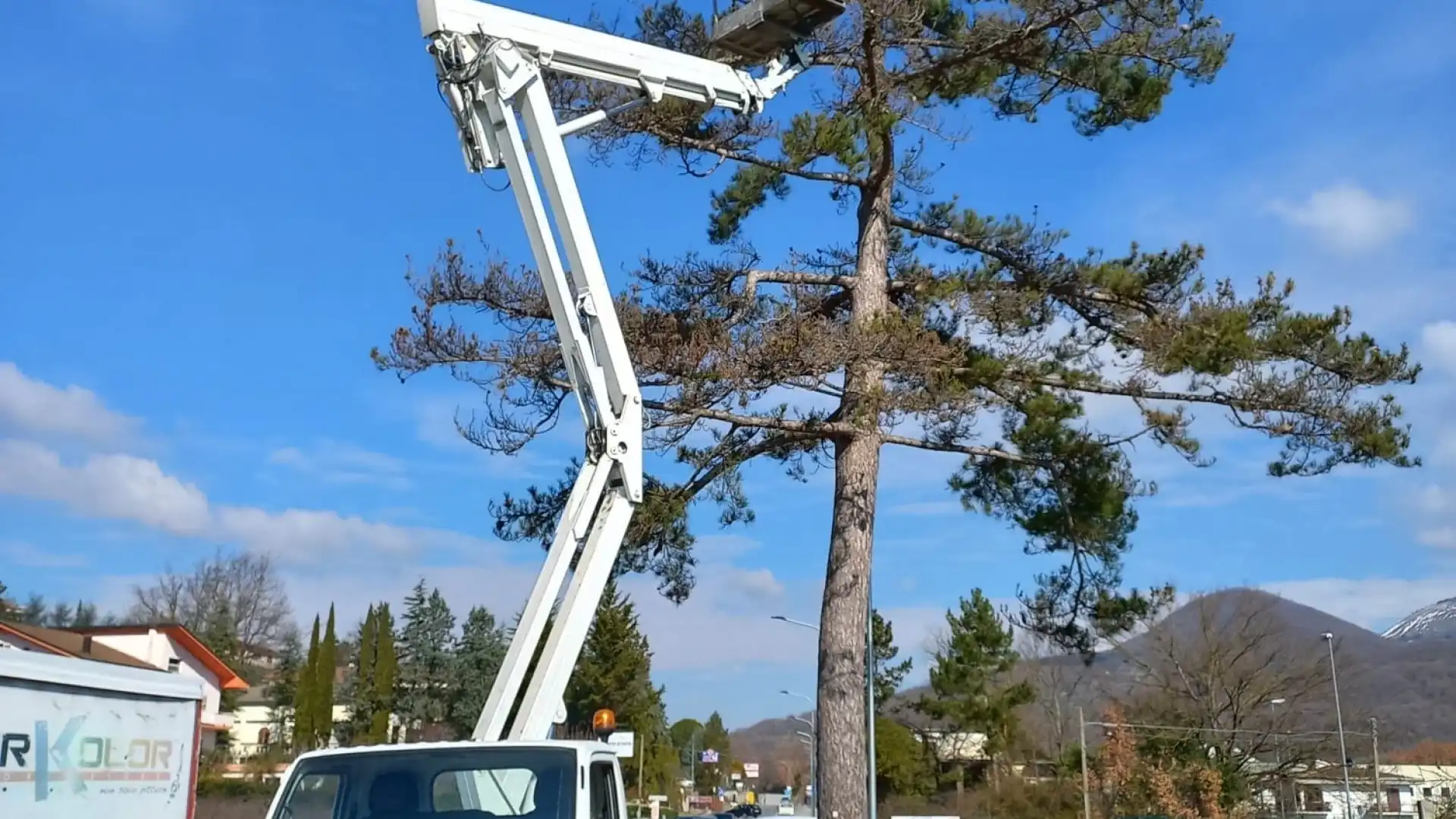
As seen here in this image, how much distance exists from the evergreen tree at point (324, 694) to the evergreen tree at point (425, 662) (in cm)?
495

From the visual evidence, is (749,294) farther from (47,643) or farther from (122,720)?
(47,643)

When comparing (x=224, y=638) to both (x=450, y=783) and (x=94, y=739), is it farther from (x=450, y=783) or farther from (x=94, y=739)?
(x=450, y=783)

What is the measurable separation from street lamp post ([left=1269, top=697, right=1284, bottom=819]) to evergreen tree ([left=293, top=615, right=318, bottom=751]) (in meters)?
41.6

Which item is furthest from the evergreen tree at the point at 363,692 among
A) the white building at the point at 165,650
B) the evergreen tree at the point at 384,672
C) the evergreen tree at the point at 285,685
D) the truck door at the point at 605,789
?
the truck door at the point at 605,789

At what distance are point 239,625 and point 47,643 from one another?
133ft

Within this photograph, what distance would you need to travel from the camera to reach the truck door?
21.1 feet

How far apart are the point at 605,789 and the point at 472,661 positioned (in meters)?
67.1

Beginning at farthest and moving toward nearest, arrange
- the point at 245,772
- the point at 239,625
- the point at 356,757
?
1. the point at 239,625
2. the point at 245,772
3. the point at 356,757

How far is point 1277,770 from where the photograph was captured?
52344mm

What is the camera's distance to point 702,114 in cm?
1739

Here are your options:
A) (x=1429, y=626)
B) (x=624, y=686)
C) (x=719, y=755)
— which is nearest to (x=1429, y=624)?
(x=1429, y=626)

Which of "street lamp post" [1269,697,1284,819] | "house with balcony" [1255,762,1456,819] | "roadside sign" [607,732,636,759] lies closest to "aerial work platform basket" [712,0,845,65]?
"roadside sign" [607,732,636,759]

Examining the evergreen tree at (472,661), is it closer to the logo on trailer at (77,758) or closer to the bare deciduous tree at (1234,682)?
the bare deciduous tree at (1234,682)

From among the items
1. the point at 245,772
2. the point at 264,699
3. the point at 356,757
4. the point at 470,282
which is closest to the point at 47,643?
the point at 245,772
